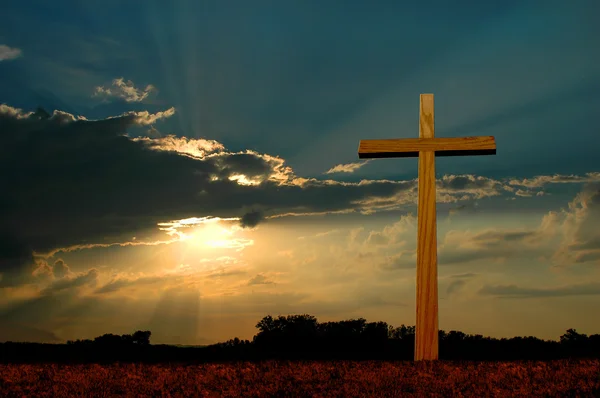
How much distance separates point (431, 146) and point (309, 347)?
4.84m

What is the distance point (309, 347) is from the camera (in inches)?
478

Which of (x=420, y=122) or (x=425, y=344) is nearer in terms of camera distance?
(x=425, y=344)

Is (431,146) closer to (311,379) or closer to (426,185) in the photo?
(426,185)

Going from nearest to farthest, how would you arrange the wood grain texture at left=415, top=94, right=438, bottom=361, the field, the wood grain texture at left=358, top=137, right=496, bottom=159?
the field, the wood grain texture at left=415, top=94, right=438, bottom=361, the wood grain texture at left=358, top=137, right=496, bottom=159

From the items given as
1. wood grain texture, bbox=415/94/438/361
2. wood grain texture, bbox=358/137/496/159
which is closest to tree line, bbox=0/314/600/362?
wood grain texture, bbox=415/94/438/361

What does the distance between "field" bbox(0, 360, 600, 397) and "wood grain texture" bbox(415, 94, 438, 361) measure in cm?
63

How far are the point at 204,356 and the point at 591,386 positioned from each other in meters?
6.91

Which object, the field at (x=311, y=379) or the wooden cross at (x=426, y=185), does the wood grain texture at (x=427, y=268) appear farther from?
the field at (x=311, y=379)

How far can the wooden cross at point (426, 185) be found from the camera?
1107cm

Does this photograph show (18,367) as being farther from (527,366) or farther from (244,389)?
(527,366)

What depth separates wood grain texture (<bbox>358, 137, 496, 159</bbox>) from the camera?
12000mm

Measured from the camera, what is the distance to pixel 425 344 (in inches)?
434

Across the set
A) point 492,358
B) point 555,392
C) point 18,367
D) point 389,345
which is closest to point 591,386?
point 555,392

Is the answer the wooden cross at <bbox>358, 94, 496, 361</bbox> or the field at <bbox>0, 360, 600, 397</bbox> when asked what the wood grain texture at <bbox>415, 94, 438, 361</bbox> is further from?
the field at <bbox>0, 360, 600, 397</bbox>
